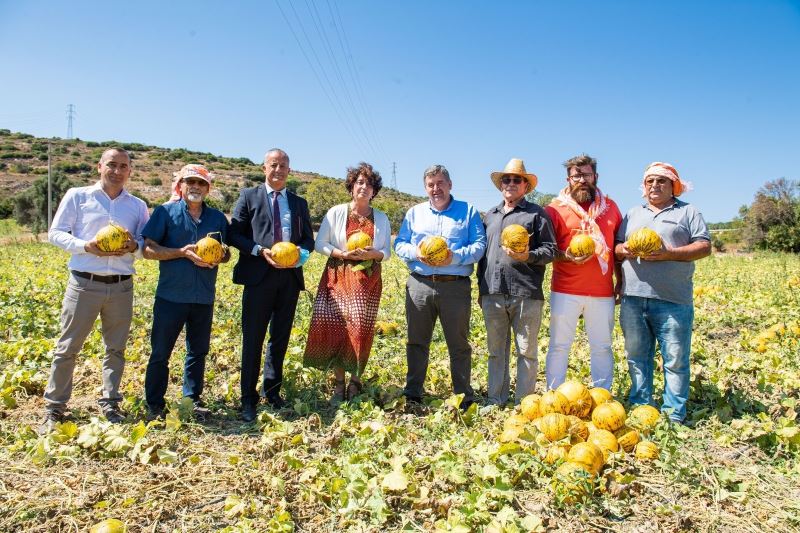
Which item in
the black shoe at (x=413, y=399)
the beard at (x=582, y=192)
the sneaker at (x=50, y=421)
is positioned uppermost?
the beard at (x=582, y=192)

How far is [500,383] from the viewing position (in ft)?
16.3

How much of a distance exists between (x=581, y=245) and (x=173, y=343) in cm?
379

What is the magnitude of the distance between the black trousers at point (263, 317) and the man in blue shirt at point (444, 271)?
115 cm

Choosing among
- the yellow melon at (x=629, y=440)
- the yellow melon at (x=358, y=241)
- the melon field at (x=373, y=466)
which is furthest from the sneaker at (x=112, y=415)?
the yellow melon at (x=629, y=440)

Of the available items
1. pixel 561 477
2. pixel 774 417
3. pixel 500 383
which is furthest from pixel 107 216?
pixel 774 417

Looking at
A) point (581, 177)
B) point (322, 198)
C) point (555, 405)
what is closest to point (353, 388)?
point (555, 405)

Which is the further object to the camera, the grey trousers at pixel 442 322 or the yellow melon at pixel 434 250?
the grey trousers at pixel 442 322

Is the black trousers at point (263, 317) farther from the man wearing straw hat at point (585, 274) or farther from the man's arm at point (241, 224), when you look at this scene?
the man wearing straw hat at point (585, 274)

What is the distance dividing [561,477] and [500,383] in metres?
1.71

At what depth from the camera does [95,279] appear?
4.46 meters

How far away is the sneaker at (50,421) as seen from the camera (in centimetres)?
421

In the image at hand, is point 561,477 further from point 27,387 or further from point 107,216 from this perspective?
point 27,387

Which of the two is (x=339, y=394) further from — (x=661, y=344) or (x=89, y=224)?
(x=661, y=344)

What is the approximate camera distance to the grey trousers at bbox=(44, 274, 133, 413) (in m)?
4.42
